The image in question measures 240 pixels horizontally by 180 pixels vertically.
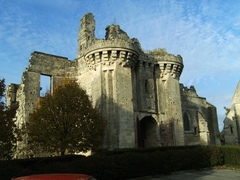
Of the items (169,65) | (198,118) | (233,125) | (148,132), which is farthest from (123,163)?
(233,125)

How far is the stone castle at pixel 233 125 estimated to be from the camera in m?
42.7

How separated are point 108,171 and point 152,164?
330 cm

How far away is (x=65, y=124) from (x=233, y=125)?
110ft

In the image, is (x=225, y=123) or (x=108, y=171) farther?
(x=225, y=123)

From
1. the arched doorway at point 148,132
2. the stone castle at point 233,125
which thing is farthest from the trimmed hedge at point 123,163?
the stone castle at point 233,125

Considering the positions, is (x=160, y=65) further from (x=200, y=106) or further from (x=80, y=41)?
(x=200, y=106)

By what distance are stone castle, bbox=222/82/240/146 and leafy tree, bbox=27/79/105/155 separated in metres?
30.5

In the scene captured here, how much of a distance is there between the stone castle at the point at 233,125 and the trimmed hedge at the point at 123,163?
25.9m

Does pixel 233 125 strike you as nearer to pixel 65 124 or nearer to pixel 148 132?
pixel 148 132

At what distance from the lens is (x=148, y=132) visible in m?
26.0

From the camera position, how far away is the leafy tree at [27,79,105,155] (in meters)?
17.8

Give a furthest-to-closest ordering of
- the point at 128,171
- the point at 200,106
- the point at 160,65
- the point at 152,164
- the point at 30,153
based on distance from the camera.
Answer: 1. the point at 200,106
2. the point at 160,65
3. the point at 30,153
4. the point at 152,164
5. the point at 128,171

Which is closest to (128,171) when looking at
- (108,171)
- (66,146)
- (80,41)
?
(108,171)

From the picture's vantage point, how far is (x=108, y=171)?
38.9ft
